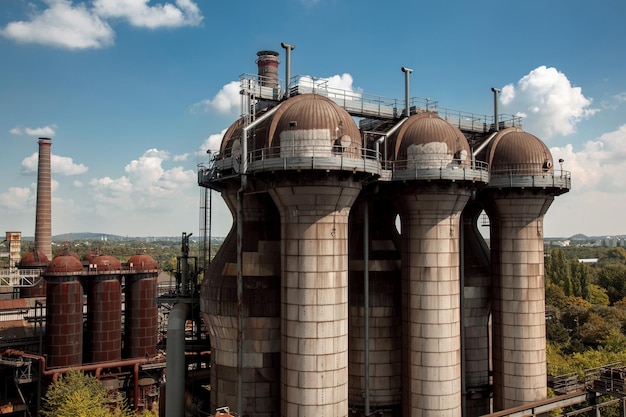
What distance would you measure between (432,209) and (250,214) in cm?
1178

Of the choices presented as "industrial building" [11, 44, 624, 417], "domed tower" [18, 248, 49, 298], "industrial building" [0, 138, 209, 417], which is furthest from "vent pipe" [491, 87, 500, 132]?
"domed tower" [18, 248, 49, 298]

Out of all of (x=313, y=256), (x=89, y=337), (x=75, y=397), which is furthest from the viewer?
(x=89, y=337)

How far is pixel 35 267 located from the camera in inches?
2938

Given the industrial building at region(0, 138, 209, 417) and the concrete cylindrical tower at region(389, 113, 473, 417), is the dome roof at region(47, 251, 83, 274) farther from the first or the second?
the concrete cylindrical tower at region(389, 113, 473, 417)

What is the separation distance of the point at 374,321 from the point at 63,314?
1399 inches

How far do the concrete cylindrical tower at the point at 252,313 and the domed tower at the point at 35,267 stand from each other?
50002 millimetres

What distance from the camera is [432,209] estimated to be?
3350 cm

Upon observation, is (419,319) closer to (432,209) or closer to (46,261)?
(432,209)

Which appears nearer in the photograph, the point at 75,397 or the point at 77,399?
the point at 77,399

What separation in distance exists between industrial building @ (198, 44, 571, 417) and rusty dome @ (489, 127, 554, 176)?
11cm

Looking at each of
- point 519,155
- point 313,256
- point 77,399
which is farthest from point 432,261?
point 77,399

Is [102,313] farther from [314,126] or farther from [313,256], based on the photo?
[314,126]

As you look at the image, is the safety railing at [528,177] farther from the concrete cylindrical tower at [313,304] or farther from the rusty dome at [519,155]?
the concrete cylindrical tower at [313,304]

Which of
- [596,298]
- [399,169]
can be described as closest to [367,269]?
[399,169]
